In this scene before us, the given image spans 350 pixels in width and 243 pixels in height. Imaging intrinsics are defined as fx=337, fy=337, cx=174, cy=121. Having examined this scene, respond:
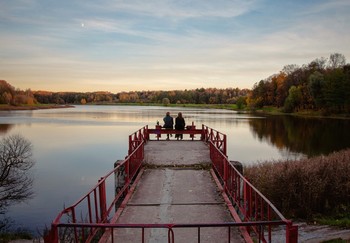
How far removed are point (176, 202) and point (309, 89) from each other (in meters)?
88.4

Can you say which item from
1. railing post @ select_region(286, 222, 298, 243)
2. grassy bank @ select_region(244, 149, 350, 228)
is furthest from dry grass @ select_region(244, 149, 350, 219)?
railing post @ select_region(286, 222, 298, 243)

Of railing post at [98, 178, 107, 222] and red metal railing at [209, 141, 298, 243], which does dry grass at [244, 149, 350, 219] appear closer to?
red metal railing at [209, 141, 298, 243]

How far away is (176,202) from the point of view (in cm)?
984

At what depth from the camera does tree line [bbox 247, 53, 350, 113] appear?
3167 inches

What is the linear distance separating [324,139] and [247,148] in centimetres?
1328

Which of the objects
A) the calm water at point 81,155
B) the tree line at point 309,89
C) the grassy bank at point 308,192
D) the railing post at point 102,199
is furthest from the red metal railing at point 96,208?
the tree line at point 309,89

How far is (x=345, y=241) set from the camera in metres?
11.1

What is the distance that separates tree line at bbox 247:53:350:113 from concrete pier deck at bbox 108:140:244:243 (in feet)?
245

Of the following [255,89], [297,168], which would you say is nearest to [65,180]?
[297,168]

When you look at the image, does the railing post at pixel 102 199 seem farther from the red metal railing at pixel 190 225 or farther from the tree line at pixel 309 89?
the tree line at pixel 309 89

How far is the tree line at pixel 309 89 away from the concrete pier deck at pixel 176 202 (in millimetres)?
74778

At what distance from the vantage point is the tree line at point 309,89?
80438mm

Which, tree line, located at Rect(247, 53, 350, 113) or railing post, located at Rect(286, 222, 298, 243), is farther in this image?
tree line, located at Rect(247, 53, 350, 113)

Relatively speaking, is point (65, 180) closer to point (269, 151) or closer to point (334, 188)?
point (334, 188)
